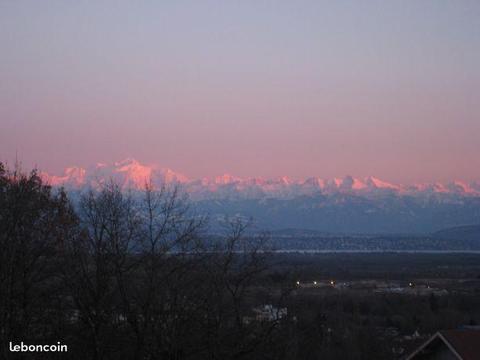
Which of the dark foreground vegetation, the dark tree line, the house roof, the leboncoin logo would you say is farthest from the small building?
the leboncoin logo

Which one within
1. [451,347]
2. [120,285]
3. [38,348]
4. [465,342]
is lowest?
[451,347]

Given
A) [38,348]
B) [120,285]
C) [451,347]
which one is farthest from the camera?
[451,347]

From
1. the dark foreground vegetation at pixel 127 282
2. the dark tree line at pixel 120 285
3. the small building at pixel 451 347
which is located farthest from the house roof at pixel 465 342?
the dark tree line at pixel 120 285

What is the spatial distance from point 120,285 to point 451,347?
39.1 ft

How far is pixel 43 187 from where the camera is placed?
2200 centimetres

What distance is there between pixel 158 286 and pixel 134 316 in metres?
0.75

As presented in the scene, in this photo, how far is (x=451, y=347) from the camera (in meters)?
22.6

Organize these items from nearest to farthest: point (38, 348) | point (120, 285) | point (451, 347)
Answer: point (38, 348) → point (120, 285) → point (451, 347)

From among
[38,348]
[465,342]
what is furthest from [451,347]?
[38,348]

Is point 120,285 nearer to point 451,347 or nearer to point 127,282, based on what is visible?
point 127,282

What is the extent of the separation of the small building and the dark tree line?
7867 millimetres

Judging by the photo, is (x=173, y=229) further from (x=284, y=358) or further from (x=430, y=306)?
(x=430, y=306)

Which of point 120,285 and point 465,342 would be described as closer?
point 120,285

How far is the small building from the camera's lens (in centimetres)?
2219
